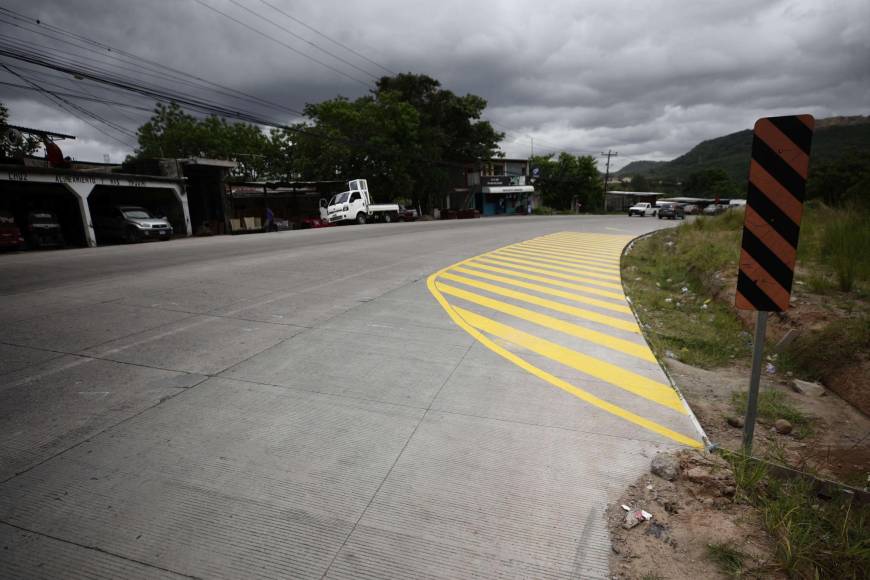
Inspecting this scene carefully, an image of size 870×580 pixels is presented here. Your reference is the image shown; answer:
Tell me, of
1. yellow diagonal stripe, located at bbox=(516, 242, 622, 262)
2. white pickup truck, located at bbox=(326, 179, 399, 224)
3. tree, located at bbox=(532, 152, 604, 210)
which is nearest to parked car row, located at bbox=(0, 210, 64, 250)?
white pickup truck, located at bbox=(326, 179, 399, 224)

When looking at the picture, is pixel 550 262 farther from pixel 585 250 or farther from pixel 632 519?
pixel 632 519

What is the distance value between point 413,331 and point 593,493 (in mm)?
3302

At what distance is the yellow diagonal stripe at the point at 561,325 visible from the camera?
5.16 meters

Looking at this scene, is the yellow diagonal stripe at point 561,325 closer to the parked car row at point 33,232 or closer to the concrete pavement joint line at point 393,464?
the concrete pavement joint line at point 393,464

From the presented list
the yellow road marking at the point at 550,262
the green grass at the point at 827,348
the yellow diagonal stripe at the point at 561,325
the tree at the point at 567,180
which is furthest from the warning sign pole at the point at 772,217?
the tree at the point at 567,180

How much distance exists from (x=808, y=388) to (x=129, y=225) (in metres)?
25.0

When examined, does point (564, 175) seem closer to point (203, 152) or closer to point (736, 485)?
point (203, 152)

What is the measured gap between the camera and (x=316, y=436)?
3.07 metres

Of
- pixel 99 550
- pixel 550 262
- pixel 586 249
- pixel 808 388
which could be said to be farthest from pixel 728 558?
pixel 586 249


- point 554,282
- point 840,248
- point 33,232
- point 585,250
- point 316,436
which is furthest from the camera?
point 33,232

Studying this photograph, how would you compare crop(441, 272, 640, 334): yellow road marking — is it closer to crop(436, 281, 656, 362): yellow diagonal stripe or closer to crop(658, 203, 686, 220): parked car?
crop(436, 281, 656, 362): yellow diagonal stripe

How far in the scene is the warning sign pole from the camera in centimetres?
269

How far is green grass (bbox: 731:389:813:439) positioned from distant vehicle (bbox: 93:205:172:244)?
2392cm

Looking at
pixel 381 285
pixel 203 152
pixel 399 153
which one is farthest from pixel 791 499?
pixel 203 152
